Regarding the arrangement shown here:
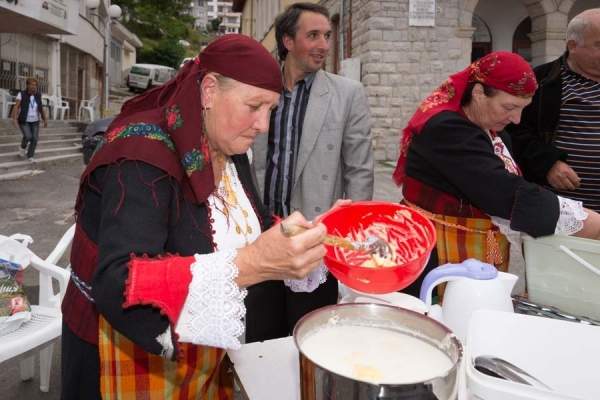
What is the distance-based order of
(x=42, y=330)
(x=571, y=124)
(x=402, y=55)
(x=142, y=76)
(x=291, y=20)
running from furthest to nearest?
(x=142, y=76) → (x=402, y=55) → (x=291, y=20) → (x=571, y=124) → (x=42, y=330)

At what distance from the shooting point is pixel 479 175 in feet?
6.05

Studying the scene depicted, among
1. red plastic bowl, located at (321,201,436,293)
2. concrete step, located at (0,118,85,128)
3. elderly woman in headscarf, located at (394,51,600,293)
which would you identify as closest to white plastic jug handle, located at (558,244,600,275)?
elderly woman in headscarf, located at (394,51,600,293)

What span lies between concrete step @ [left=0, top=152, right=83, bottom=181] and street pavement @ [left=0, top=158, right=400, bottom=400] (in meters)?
0.26

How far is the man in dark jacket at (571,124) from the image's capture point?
2.46 meters

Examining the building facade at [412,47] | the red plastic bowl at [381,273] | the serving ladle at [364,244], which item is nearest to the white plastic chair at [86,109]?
the building facade at [412,47]

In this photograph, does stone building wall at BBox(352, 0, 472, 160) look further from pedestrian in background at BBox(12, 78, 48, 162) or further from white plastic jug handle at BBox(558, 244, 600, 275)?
white plastic jug handle at BBox(558, 244, 600, 275)

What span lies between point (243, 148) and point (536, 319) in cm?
83

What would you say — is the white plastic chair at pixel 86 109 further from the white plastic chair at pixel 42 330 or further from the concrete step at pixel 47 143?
the white plastic chair at pixel 42 330

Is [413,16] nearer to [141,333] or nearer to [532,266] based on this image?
[532,266]

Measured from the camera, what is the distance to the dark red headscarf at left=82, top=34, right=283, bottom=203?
122 centimetres

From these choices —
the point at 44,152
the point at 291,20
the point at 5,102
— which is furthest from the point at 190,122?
the point at 5,102

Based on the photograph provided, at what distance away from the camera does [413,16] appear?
10.3 meters

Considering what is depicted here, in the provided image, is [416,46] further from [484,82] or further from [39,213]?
[484,82]

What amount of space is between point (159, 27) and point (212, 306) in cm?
4515
